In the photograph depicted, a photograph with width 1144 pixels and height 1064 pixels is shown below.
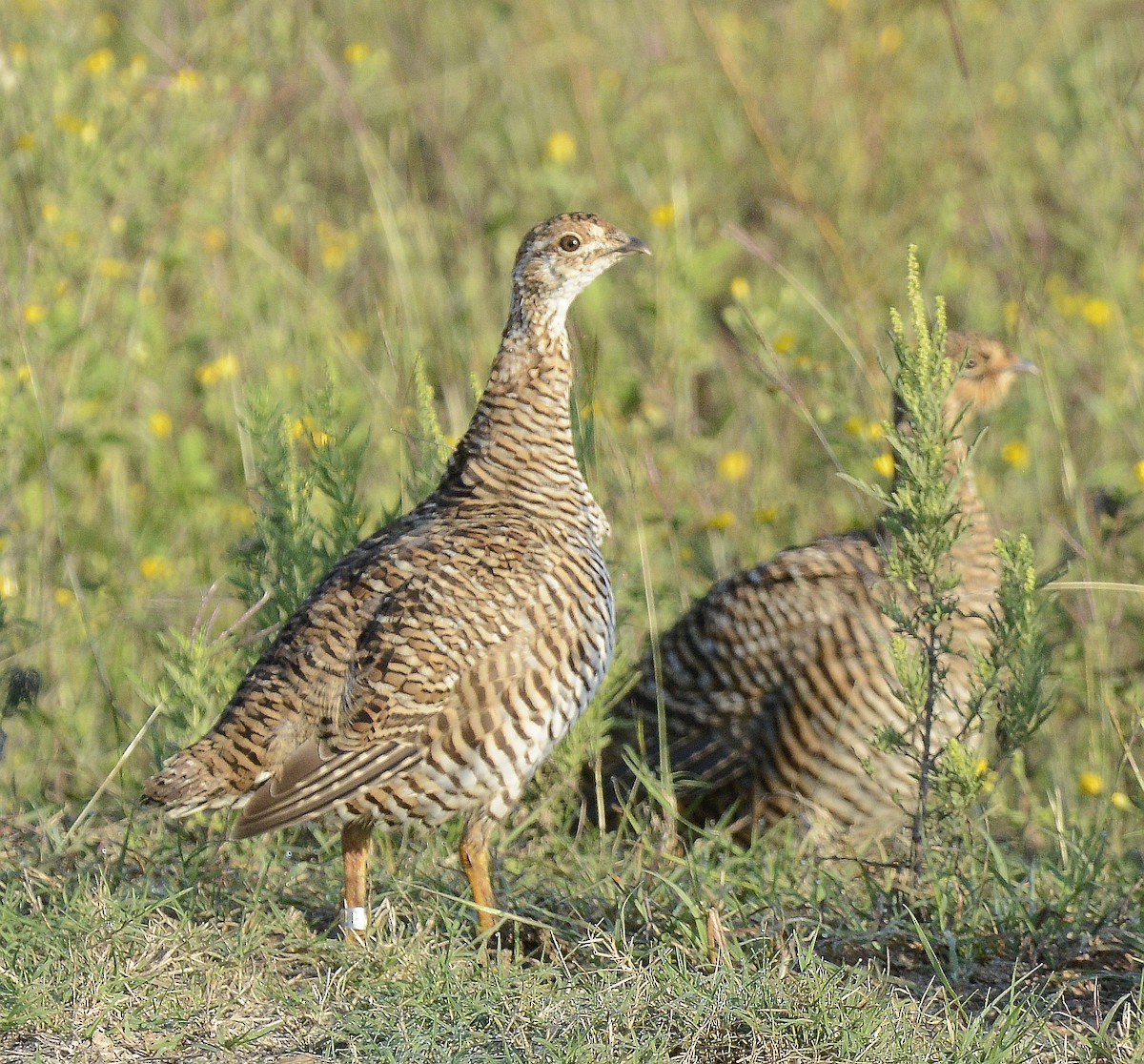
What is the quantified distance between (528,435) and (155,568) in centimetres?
204

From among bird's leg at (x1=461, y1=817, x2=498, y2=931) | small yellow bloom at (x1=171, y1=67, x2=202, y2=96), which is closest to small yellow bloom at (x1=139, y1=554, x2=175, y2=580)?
small yellow bloom at (x1=171, y1=67, x2=202, y2=96)

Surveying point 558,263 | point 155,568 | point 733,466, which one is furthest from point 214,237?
point 558,263

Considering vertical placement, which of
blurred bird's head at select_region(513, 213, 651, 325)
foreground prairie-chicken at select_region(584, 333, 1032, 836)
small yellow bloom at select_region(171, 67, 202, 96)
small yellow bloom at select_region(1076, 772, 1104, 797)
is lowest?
small yellow bloom at select_region(1076, 772, 1104, 797)

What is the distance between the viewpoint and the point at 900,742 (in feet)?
12.4

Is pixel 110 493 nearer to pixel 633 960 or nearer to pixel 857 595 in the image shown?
pixel 857 595

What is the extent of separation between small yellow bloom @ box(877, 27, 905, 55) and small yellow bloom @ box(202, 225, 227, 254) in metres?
3.58

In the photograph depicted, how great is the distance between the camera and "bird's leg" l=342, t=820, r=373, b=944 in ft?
12.5

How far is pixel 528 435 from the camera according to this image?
4305 mm

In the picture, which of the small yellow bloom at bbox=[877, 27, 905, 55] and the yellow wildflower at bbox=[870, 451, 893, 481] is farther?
the small yellow bloom at bbox=[877, 27, 905, 55]

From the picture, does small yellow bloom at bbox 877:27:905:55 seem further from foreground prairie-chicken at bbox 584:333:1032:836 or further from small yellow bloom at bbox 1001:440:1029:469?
foreground prairie-chicken at bbox 584:333:1032:836

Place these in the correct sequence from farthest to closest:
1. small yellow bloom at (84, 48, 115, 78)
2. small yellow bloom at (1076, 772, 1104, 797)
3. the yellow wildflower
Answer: small yellow bloom at (84, 48, 115, 78)
the yellow wildflower
small yellow bloom at (1076, 772, 1104, 797)

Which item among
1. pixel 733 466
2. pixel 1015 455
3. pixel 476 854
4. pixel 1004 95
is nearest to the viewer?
pixel 476 854

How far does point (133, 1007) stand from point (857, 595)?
2693 millimetres

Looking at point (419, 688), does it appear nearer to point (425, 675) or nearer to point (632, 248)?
point (425, 675)
